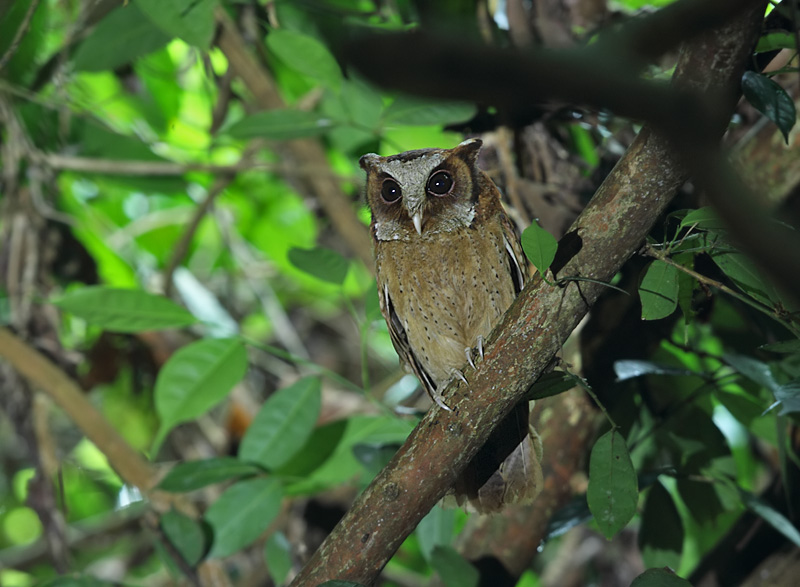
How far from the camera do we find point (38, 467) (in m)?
2.44

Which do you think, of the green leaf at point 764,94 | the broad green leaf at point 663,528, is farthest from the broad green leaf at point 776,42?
the broad green leaf at point 663,528

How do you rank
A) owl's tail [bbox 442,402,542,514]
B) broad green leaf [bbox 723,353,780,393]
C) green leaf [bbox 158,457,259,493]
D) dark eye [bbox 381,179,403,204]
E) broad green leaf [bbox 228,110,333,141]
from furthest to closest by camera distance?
1. dark eye [bbox 381,179,403,204]
2. broad green leaf [bbox 228,110,333,141]
3. green leaf [bbox 158,457,259,493]
4. owl's tail [bbox 442,402,542,514]
5. broad green leaf [bbox 723,353,780,393]

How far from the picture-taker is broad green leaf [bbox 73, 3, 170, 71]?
2.21 m

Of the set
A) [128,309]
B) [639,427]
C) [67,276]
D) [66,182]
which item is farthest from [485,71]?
[66,182]

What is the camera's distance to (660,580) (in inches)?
45.2

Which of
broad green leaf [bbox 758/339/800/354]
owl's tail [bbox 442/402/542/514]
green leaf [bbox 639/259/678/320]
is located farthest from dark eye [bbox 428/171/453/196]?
broad green leaf [bbox 758/339/800/354]

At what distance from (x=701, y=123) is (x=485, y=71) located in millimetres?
131

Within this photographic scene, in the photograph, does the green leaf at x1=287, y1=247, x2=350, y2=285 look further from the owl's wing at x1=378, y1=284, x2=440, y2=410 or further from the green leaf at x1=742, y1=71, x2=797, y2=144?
the green leaf at x1=742, y1=71, x2=797, y2=144

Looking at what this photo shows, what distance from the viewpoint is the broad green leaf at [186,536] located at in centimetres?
195

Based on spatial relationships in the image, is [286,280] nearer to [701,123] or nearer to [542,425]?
[542,425]

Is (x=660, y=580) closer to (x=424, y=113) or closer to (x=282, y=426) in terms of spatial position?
(x=282, y=426)

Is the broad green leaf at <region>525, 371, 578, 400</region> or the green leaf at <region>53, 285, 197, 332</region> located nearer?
the broad green leaf at <region>525, 371, 578, 400</region>

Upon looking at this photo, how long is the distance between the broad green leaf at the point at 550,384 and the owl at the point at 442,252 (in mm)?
617

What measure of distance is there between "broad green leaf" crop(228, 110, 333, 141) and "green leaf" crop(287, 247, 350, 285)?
0.38 meters
